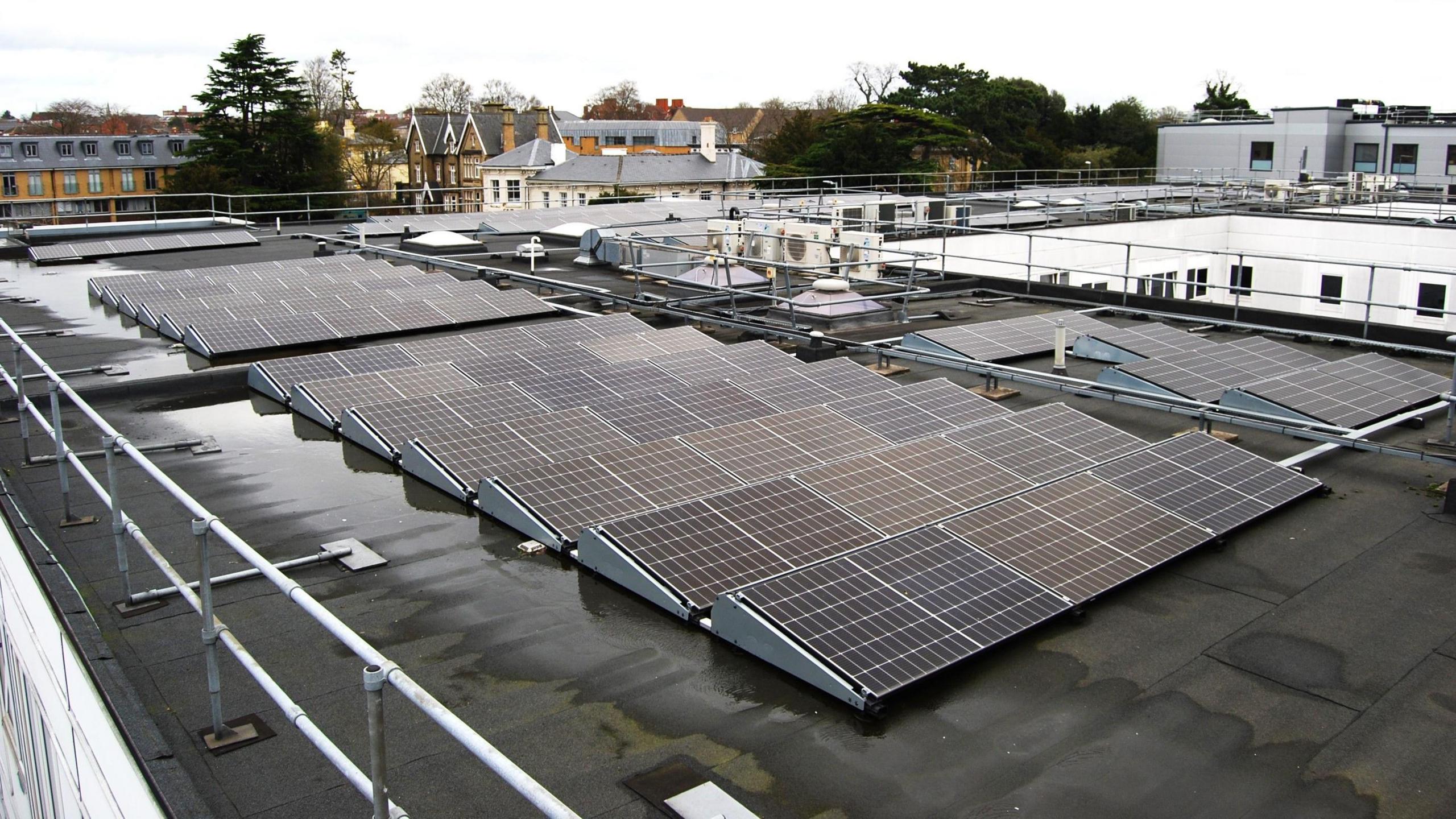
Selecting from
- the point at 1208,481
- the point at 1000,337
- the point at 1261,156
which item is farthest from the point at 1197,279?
the point at 1208,481

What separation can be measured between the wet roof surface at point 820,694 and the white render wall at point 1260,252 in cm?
2673

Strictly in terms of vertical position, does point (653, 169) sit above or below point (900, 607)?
above

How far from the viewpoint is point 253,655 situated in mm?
8055

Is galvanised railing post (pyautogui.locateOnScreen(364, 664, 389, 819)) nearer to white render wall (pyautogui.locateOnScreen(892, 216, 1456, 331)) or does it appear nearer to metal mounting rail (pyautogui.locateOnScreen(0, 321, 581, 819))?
metal mounting rail (pyautogui.locateOnScreen(0, 321, 581, 819))

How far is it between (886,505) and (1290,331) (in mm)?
12821

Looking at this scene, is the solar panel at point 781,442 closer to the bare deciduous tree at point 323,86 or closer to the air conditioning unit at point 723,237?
the air conditioning unit at point 723,237

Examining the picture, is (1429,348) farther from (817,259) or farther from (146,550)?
(146,550)

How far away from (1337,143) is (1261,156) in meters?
4.44

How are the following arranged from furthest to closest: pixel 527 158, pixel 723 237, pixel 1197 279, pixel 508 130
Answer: pixel 508 130 < pixel 527 158 < pixel 1197 279 < pixel 723 237

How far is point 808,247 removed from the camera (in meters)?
29.4

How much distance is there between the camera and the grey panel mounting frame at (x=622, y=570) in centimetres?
861

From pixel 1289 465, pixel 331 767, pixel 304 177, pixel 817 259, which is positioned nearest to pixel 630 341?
pixel 1289 465

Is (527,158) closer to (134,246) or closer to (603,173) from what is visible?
(603,173)

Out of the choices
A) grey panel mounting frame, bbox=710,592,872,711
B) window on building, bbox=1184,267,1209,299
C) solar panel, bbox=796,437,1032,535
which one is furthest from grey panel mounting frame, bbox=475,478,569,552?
window on building, bbox=1184,267,1209,299
